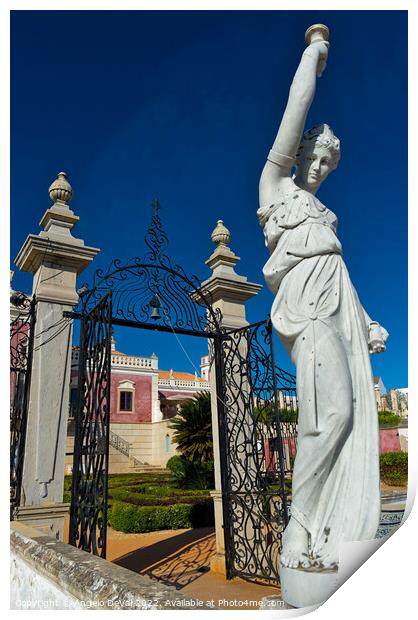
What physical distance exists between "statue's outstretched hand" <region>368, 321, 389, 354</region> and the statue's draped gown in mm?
42

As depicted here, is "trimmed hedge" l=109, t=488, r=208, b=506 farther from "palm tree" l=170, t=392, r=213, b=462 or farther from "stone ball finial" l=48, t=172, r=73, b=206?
"stone ball finial" l=48, t=172, r=73, b=206

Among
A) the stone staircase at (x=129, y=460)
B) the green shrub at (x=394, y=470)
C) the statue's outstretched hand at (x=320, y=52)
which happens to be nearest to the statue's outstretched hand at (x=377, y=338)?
the statue's outstretched hand at (x=320, y=52)

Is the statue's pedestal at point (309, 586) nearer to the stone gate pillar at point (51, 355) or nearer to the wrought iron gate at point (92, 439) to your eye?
the wrought iron gate at point (92, 439)

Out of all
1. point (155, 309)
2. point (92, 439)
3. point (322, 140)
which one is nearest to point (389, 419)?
point (155, 309)

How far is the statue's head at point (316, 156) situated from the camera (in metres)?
2.16

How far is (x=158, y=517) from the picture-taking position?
389 inches

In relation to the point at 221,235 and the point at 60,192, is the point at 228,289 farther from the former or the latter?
the point at 60,192

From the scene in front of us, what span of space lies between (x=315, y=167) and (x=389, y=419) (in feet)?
68.0

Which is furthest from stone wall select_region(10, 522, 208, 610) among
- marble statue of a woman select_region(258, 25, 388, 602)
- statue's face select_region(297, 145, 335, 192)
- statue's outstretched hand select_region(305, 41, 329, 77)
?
statue's outstretched hand select_region(305, 41, 329, 77)

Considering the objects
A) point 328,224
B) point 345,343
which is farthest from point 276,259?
point 345,343

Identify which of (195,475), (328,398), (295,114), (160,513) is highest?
(295,114)

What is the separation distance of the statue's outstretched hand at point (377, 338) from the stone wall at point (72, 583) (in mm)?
1189

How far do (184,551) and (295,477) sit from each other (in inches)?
270

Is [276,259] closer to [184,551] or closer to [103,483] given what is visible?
[103,483]
